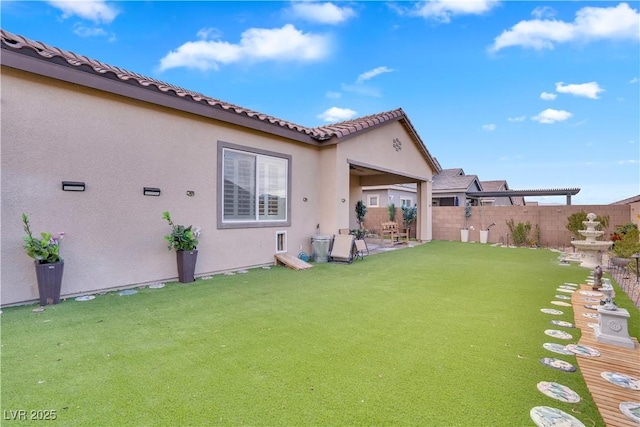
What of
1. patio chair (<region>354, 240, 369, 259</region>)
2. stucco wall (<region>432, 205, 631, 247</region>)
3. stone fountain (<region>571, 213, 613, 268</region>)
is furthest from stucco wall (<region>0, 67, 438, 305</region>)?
stucco wall (<region>432, 205, 631, 247</region>)

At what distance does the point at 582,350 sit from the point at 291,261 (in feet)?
19.6

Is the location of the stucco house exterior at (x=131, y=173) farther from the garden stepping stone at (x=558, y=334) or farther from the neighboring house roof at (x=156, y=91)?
the garden stepping stone at (x=558, y=334)

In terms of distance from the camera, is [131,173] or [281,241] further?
[281,241]

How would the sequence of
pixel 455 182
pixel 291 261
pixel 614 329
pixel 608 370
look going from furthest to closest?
pixel 455 182, pixel 291 261, pixel 614 329, pixel 608 370

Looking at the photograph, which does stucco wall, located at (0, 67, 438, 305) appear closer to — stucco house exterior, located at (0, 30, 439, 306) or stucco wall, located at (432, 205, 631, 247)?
stucco house exterior, located at (0, 30, 439, 306)

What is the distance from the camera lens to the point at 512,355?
10.2ft

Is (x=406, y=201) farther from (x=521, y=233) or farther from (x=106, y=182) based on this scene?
(x=106, y=182)

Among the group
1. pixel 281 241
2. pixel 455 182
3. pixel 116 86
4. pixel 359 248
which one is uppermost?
pixel 455 182

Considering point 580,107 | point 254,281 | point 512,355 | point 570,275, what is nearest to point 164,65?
point 254,281

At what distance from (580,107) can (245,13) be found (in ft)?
45.4

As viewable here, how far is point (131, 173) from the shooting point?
5.62 meters

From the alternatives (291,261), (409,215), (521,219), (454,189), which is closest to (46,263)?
(291,261)

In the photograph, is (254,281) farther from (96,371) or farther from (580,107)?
(580,107)

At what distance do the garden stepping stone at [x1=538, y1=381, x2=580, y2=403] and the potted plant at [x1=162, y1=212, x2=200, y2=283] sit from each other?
18.9 feet
